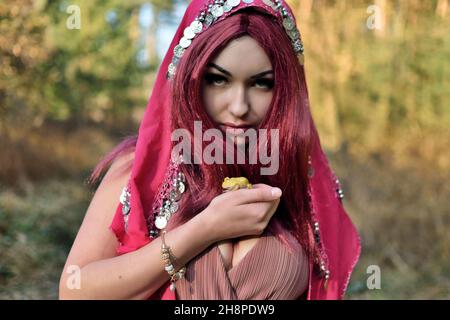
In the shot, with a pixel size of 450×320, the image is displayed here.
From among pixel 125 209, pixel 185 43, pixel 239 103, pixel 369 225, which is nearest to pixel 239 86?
pixel 239 103

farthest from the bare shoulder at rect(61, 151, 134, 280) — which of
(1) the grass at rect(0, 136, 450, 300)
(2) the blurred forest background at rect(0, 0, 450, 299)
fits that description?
(2) the blurred forest background at rect(0, 0, 450, 299)

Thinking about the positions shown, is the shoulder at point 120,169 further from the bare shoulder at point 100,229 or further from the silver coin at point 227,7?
the silver coin at point 227,7

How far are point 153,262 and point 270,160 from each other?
0.42 meters

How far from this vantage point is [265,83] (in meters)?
1.49

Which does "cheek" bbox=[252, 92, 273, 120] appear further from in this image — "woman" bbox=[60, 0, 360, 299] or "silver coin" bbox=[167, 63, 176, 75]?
"silver coin" bbox=[167, 63, 176, 75]

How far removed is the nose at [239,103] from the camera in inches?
55.7

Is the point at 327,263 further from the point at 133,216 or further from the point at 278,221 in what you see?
the point at 133,216

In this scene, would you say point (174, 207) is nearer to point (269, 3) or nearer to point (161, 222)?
point (161, 222)

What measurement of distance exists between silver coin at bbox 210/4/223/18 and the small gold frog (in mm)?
421

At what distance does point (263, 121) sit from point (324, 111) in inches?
126

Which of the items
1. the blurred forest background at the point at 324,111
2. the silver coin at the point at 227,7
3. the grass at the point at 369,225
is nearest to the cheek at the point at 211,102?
the silver coin at the point at 227,7

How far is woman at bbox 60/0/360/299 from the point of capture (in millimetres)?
1379

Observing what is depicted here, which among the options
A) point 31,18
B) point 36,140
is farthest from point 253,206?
point 36,140

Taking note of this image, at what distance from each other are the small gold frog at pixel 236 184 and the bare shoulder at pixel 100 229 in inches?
10.3
